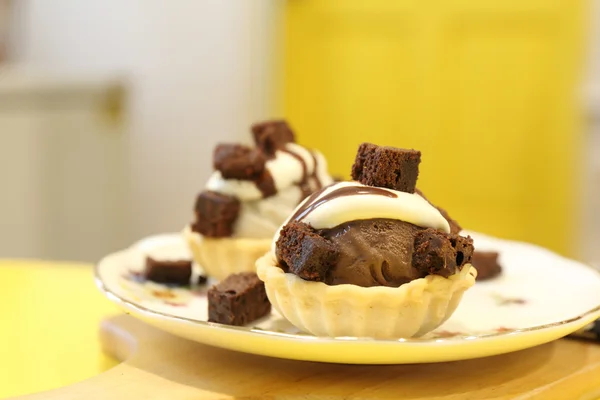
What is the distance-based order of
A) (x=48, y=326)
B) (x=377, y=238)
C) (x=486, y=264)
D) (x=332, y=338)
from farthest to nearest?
(x=486, y=264)
(x=48, y=326)
(x=377, y=238)
(x=332, y=338)

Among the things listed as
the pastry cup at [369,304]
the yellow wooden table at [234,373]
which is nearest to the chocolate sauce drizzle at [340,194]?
the pastry cup at [369,304]

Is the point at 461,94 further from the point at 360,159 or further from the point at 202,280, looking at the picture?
the point at 360,159

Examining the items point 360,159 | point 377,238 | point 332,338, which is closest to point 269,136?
point 360,159

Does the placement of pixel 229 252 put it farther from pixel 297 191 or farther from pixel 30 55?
pixel 30 55

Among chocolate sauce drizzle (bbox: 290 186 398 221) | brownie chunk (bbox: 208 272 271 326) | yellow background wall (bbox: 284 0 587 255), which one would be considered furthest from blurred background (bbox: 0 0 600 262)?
chocolate sauce drizzle (bbox: 290 186 398 221)

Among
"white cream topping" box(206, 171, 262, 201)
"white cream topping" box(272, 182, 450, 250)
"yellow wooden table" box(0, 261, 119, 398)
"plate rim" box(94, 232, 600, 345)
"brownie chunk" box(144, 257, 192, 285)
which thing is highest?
"white cream topping" box(272, 182, 450, 250)

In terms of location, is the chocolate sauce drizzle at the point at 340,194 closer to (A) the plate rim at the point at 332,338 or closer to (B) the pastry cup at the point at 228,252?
(A) the plate rim at the point at 332,338

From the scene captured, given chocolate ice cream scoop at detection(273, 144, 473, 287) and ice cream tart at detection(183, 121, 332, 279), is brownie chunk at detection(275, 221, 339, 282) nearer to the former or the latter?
chocolate ice cream scoop at detection(273, 144, 473, 287)
